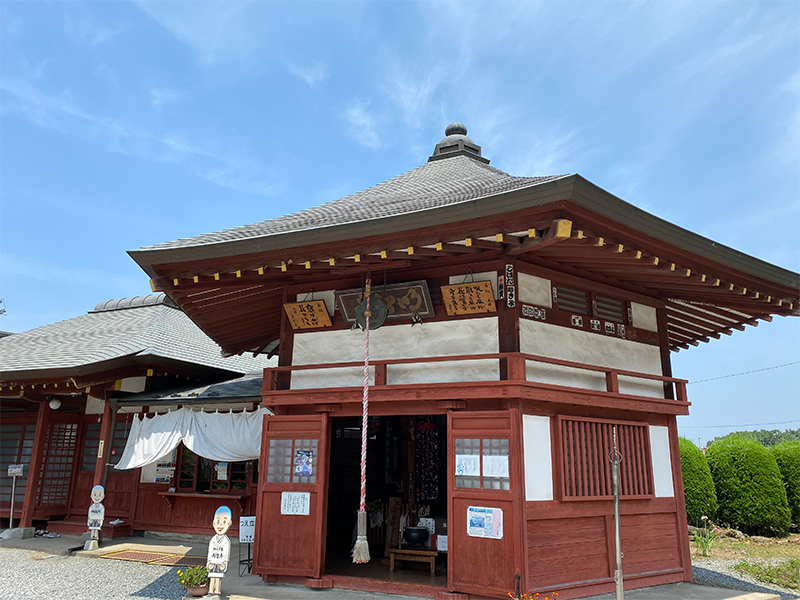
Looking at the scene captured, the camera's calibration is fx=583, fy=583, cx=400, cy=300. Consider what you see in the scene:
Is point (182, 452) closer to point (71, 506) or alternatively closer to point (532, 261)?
point (71, 506)

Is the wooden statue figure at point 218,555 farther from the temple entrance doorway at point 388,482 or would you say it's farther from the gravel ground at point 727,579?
the gravel ground at point 727,579

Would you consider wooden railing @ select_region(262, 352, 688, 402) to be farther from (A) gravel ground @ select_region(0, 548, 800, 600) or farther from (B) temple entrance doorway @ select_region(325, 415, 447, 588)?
(A) gravel ground @ select_region(0, 548, 800, 600)

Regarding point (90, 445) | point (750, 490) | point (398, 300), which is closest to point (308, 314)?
point (398, 300)

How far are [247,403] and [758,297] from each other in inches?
366

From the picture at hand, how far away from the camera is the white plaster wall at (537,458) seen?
281 inches

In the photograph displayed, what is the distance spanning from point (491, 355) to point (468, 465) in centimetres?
142

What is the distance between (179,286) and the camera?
343 inches

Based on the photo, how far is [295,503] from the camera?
836 cm

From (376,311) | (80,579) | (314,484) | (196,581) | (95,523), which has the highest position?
(376,311)

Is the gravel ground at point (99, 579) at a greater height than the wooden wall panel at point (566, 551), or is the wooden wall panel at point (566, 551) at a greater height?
the wooden wall panel at point (566, 551)

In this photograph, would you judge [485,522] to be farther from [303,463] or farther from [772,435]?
[772,435]

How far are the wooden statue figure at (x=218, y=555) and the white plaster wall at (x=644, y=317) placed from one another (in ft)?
22.2

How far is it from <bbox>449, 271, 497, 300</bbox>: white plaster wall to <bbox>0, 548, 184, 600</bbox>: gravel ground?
224 inches

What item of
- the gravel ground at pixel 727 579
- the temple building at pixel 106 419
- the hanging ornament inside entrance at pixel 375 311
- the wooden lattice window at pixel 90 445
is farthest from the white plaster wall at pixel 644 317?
the wooden lattice window at pixel 90 445
